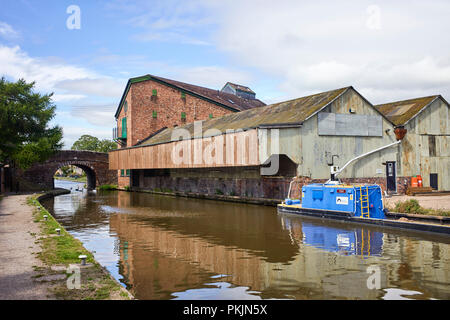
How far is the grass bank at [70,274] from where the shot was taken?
6.24m

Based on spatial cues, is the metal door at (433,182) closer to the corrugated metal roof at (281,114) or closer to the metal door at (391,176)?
the metal door at (391,176)

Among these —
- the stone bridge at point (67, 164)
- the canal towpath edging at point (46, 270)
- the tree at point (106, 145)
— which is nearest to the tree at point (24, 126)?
the stone bridge at point (67, 164)

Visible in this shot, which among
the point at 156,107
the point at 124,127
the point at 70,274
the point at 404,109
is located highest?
the point at 156,107

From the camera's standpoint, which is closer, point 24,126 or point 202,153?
point 202,153

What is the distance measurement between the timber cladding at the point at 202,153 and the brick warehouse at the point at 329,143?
77 millimetres

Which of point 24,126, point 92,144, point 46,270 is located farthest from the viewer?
point 92,144

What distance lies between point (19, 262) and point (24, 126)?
1219 inches

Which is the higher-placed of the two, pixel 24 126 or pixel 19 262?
pixel 24 126

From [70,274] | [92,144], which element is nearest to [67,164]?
[70,274]

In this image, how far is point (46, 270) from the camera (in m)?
7.63

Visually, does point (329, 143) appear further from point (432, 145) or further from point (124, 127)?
point (124, 127)

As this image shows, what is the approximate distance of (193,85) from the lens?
51.9 meters
